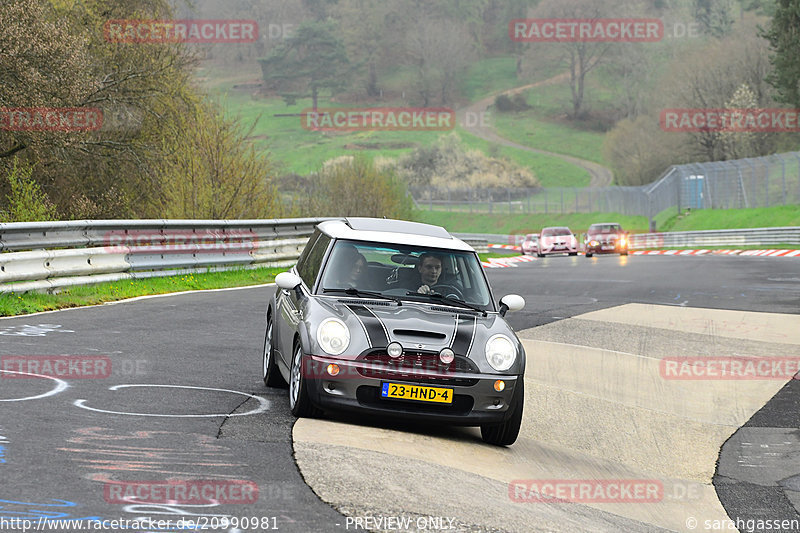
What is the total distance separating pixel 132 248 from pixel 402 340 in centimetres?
1162

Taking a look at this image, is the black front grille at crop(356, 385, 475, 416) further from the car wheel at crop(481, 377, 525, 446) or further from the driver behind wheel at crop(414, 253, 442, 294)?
the driver behind wheel at crop(414, 253, 442, 294)

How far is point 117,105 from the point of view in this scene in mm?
26906

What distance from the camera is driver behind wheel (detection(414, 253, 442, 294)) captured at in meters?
9.33

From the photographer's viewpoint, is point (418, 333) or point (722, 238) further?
point (722, 238)

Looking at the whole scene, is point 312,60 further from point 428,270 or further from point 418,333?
point 418,333

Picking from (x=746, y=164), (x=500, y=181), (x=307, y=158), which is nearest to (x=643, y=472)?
(x=746, y=164)

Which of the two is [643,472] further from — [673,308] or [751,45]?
[751,45]

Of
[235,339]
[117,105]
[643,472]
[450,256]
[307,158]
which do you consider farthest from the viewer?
[307,158]

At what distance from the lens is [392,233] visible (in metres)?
9.82

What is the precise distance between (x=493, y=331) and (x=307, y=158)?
140 metres

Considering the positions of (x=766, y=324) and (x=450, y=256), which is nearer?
(x=450, y=256)
